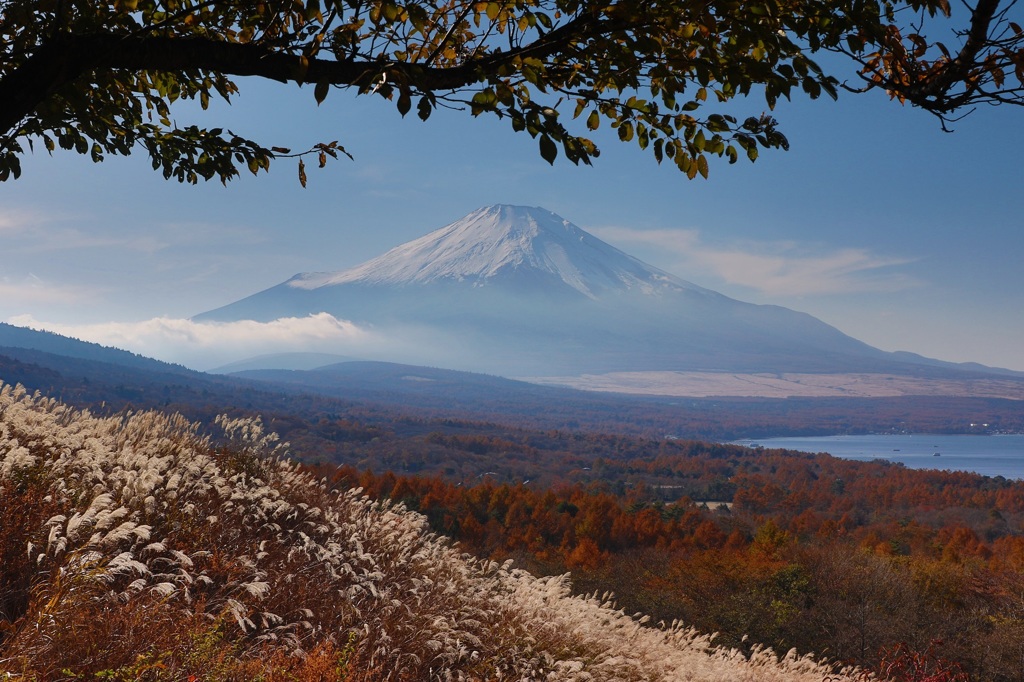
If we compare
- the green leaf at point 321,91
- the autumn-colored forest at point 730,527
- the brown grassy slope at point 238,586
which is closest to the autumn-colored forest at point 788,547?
the autumn-colored forest at point 730,527

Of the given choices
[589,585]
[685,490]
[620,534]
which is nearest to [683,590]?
[589,585]

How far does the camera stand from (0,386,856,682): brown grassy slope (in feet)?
13.8

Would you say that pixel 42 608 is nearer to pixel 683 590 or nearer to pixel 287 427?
pixel 683 590

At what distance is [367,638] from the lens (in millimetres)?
5523

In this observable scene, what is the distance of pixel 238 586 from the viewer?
572cm

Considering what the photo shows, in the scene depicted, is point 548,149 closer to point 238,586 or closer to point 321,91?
point 321,91

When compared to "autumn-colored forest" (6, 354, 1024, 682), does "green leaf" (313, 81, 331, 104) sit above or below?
above

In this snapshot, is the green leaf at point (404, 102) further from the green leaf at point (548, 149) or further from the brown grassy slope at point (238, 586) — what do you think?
the brown grassy slope at point (238, 586)

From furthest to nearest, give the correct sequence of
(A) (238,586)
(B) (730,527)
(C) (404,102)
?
(B) (730,527) < (A) (238,586) < (C) (404,102)

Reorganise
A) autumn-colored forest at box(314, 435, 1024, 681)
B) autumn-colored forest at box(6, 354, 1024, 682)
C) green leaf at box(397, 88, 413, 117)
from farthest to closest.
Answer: autumn-colored forest at box(314, 435, 1024, 681), autumn-colored forest at box(6, 354, 1024, 682), green leaf at box(397, 88, 413, 117)

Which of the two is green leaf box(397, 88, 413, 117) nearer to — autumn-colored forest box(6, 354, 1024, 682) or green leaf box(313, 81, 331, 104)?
green leaf box(313, 81, 331, 104)

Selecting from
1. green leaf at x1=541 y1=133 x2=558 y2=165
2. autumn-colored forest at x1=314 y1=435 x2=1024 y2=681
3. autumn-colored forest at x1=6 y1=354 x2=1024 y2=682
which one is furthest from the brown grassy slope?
green leaf at x1=541 y1=133 x2=558 y2=165

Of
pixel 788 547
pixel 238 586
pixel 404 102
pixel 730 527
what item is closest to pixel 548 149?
pixel 404 102

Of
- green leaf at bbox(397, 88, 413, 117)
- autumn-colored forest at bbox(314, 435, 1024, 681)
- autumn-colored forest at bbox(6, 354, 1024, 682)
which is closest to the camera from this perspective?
green leaf at bbox(397, 88, 413, 117)
